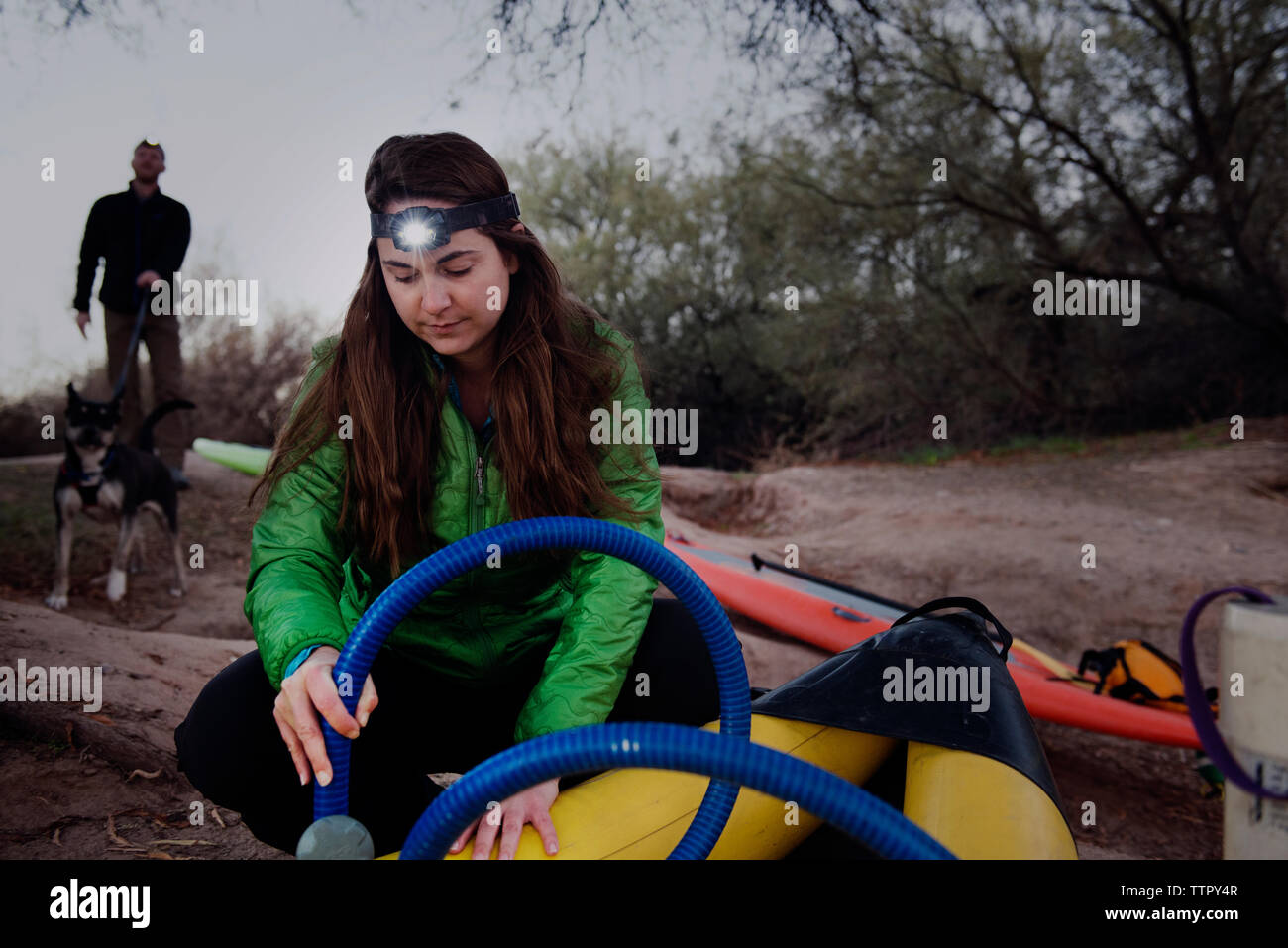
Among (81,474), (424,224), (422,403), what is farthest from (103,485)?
(424,224)

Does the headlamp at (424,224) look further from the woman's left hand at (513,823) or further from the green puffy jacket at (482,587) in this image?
the woman's left hand at (513,823)

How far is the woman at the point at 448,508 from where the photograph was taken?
1395mm

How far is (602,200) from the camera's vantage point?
1305 cm

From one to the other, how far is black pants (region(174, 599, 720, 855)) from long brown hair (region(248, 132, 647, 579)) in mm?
278

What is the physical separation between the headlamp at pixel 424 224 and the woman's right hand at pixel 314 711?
77cm

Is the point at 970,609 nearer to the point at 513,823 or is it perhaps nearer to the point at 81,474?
the point at 513,823

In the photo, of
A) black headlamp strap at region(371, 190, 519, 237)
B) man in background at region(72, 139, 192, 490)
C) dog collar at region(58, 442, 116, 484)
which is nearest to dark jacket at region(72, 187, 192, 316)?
man in background at region(72, 139, 192, 490)

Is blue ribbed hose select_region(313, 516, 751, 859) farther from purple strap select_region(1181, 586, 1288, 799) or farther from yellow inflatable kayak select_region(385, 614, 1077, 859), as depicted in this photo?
purple strap select_region(1181, 586, 1288, 799)

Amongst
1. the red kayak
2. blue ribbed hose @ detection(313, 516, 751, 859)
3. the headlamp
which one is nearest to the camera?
blue ribbed hose @ detection(313, 516, 751, 859)

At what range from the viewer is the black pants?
4.47 ft

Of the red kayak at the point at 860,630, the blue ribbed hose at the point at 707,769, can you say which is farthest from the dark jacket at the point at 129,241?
the blue ribbed hose at the point at 707,769

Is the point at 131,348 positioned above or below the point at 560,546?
above

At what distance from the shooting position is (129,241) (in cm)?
445

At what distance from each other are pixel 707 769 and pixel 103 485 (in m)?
4.26
